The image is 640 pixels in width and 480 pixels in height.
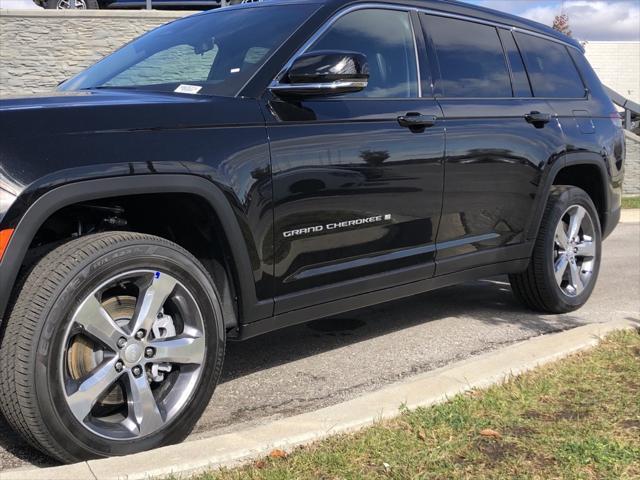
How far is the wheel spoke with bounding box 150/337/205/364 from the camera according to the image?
9.31 feet

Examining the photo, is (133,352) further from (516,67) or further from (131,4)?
(131,4)

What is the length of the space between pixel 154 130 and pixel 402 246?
1577 millimetres

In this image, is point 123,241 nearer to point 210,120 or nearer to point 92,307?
point 92,307

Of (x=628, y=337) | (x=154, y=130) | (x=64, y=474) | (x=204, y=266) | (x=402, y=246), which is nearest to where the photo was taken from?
(x=64, y=474)

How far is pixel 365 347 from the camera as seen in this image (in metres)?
4.47

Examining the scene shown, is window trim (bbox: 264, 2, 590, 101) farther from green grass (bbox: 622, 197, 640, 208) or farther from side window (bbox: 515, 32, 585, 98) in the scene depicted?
green grass (bbox: 622, 197, 640, 208)

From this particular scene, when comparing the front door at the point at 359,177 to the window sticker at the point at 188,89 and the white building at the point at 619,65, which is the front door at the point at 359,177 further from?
the white building at the point at 619,65

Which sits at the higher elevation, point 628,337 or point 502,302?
point 628,337

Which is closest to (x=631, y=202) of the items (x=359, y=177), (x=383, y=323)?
(x=383, y=323)

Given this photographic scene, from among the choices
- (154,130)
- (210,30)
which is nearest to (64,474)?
(154,130)

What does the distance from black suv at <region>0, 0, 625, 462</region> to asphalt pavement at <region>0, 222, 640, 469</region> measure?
1.37 ft

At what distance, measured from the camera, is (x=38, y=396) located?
2.50 m

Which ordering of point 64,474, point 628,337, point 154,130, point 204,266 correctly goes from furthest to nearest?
point 628,337 → point 204,266 → point 154,130 → point 64,474

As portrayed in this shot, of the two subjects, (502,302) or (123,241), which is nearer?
(123,241)
